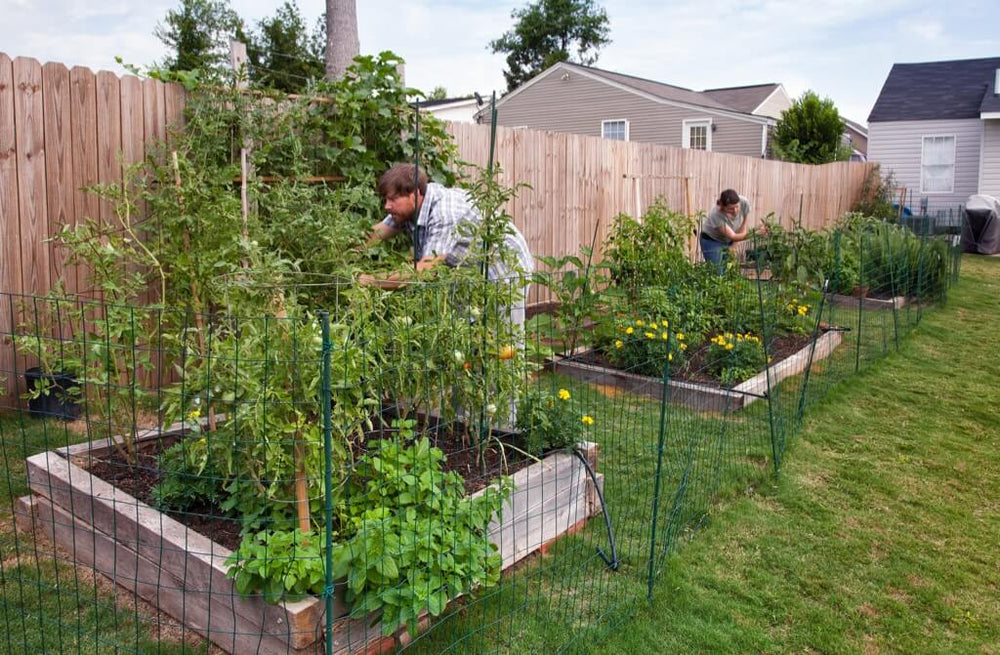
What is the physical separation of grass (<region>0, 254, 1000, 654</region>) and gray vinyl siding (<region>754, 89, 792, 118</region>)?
2209 cm

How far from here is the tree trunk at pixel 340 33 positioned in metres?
10.1

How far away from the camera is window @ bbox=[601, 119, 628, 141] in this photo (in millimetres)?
23188

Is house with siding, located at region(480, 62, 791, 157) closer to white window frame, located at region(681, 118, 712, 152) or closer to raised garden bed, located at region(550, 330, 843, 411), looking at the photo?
white window frame, located at region(681, 118, 712, 152)

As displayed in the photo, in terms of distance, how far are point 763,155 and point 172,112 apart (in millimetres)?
19905

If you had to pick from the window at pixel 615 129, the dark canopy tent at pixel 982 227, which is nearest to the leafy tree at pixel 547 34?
the window at pixel 615 129

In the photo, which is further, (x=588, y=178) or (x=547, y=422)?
(x=588, y=178)

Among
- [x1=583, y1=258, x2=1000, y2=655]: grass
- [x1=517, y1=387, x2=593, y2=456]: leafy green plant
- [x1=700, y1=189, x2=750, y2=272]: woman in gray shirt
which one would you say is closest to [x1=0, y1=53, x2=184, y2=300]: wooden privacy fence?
[x1=517, y1=387, x2=593, y2=456]: leafy green plant

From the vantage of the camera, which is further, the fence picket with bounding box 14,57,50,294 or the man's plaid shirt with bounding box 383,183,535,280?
the fence picket with bounding box 14,57,50,294

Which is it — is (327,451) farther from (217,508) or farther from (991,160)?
(991,160)

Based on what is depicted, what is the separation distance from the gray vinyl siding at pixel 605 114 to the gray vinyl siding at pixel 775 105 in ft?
10.9

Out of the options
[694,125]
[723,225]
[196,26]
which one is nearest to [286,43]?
[196,26]

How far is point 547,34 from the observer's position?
45812 millimetres

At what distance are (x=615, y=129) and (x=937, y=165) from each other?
8722mm

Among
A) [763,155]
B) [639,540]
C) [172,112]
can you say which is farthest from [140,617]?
[763,155]
